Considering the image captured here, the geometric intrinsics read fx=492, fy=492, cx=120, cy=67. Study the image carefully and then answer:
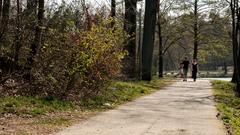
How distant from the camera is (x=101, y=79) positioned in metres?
17.1

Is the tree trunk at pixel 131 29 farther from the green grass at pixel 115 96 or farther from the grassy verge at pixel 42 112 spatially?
the grassy verge at pixel 42 112

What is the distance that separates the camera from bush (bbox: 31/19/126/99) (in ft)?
50.8

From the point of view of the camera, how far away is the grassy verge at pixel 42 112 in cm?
1050

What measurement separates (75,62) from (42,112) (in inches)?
141

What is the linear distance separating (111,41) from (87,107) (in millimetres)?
3281

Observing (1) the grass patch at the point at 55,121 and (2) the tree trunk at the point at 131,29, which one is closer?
(1) the grass patch at the point at 55,121

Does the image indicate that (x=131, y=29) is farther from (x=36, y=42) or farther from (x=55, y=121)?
(x=55, y=121)

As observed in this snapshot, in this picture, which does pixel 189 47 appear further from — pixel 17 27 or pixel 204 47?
pixel 17 27

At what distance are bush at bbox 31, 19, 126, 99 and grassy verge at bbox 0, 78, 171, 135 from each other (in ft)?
2.11

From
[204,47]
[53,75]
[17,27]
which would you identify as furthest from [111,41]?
[204,47]

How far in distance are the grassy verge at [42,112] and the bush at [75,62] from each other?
2.11 ft

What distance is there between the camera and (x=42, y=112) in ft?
41.4

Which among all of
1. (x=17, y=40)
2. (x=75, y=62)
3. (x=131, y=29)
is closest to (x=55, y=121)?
(x=17, y=40)

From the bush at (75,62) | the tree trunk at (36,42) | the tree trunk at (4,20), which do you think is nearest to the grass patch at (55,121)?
the bush at (75,62)
